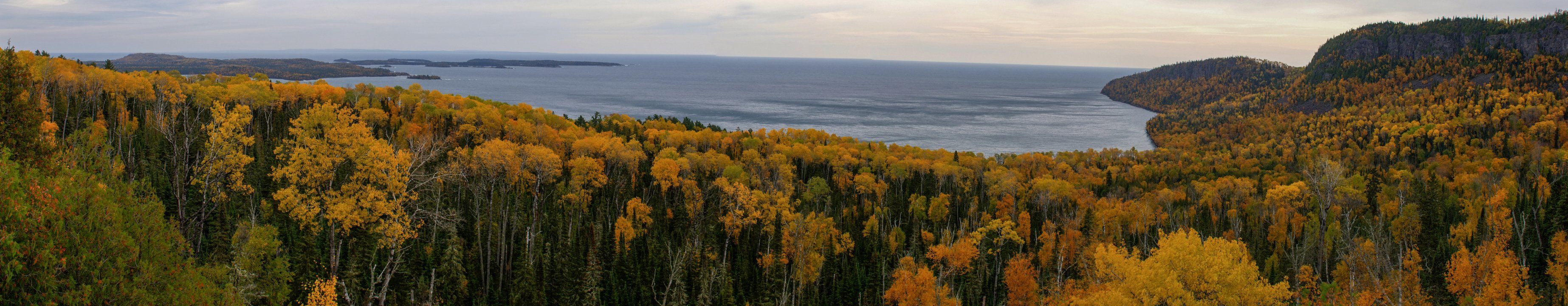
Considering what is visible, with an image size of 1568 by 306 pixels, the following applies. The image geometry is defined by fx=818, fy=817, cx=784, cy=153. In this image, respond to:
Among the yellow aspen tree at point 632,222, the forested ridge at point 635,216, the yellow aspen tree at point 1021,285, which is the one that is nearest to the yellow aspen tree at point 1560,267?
the forested ridge at point 635,216

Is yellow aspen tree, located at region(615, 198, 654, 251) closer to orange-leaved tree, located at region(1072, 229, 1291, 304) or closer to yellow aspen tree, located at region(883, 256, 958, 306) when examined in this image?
yellow aspen tree, located at region(883, 256, 958, 306)

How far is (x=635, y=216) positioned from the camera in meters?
62.2

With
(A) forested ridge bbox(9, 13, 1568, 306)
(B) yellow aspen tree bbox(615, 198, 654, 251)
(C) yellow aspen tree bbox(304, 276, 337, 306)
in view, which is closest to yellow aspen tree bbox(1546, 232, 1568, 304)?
(A) forested ridge bbox(9, 13, 1568, 306)

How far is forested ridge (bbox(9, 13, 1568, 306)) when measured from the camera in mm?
22797

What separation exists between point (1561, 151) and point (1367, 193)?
45173mm

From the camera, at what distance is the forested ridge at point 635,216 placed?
22.8 metres

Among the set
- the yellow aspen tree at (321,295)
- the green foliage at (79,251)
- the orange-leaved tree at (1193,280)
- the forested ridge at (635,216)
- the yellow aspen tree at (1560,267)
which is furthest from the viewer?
the yellow aspen tree at (1560,267)

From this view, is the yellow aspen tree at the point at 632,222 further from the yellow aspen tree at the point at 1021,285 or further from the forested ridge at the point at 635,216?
the yellow aspen tree at the point at 1021,285

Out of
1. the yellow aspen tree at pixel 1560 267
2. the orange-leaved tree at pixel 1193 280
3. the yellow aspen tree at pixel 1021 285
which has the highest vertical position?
the orange-leaved tree at pixel 1193 280

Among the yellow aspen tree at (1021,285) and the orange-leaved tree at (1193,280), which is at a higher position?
the orange-leaved tree at (1193,280)

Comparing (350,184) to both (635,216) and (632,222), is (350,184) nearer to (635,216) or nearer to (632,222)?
(632,222)

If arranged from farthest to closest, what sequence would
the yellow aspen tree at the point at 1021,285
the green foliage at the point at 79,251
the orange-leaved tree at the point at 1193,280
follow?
1. the yellow aspen tree at the point at 1021,285
2. the orange-leaved tree at the point at 1193,280
3. the green foliage at the point at 79,251

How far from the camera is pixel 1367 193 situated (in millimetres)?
100125

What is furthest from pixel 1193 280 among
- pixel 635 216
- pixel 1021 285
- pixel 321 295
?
pixel 635 216
